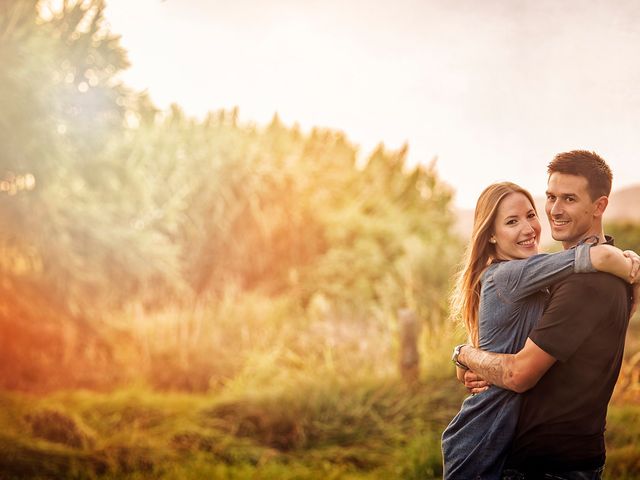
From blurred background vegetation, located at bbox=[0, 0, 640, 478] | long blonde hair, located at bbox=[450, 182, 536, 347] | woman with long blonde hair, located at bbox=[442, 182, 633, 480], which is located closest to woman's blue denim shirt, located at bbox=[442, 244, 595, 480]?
woman with long blonde hair, located at bbox=[442, 182, 633, 480]

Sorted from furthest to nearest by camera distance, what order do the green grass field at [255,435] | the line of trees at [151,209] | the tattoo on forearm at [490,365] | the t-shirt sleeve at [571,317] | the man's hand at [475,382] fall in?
1. the line of trees at [151,209]
2. the green grass field at [255,435]
3. the man's hand at [475,382]
4. the tattoo on forearm at [490,365]
5. the t-shirt sleeve at [571,317]

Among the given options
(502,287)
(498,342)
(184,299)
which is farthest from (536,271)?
(184,299)

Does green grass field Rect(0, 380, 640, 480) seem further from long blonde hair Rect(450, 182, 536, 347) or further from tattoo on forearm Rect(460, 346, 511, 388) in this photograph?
tattoo on forearm Rect(460, 346, 511, 388)

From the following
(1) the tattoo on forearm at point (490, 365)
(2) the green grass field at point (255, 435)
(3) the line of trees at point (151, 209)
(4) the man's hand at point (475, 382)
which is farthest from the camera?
(3) the line of trees at point (151, 209)

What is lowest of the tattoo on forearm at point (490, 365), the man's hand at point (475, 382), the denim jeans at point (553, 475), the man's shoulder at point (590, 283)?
the denim jeans at point (553, 475)

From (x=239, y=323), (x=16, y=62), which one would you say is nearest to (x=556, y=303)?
(x=16, y=62)

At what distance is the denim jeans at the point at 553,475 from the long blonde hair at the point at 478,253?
376mm

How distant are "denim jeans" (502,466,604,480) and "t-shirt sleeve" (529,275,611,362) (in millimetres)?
319

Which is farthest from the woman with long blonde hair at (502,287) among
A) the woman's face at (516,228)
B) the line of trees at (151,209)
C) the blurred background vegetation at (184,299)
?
the line of trees at (151,209)

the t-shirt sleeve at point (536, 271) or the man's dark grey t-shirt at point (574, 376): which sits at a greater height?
the t-shirt sleeve at point (536, 271)

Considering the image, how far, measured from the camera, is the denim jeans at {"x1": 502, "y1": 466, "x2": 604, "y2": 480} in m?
1.79

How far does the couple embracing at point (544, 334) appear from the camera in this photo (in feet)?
5.62

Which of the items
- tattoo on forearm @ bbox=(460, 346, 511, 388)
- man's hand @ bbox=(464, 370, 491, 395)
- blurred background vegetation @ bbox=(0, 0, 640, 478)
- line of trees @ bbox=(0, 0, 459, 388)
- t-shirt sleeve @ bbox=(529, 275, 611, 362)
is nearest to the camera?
t-shirt sleeve @ bbox=(529, 275, 611, 362)

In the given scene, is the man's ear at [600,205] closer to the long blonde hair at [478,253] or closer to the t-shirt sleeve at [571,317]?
the long blonde hair at [478,253]
